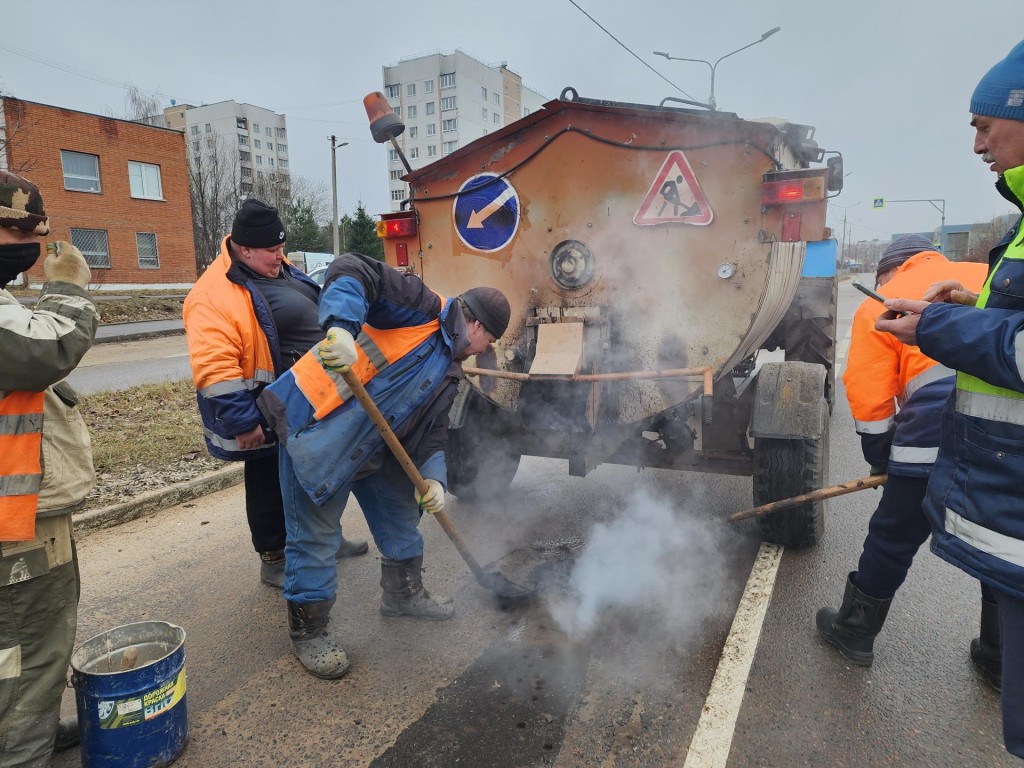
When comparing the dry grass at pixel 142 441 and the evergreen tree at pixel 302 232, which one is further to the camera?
the evergreen tree at pixel 302 232

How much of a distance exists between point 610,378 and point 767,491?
1030 mm

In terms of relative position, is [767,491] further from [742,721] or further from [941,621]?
[742,721]

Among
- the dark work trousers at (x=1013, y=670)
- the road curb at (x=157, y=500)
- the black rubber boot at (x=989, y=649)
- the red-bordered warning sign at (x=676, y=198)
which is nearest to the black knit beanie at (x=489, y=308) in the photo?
the red-bordered warning sign at (x=676, y=198)

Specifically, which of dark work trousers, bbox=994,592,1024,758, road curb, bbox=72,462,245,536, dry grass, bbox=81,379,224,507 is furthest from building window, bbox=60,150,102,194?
dark work trousers, bbox=994,592,1024,758

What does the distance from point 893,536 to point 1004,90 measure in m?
1.63

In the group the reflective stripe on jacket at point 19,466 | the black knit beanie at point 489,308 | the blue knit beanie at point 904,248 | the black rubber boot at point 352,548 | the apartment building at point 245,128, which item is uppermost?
the apartment building at point 245,128

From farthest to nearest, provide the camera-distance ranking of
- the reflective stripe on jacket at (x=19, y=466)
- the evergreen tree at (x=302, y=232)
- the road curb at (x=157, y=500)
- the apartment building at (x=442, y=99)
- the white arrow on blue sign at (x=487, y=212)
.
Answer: the apartment building at (x=442, y=99)
the evergreen tree at (x=302, y=232)
the road curb at (x=157, y=500)
the white arrow on blue sign at (x=487, y=212)
the reflective stripe on jacket at (x=19, y=466)

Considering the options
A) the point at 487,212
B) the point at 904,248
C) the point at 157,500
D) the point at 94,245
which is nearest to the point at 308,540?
the point at 487,212

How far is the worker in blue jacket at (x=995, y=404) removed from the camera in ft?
4.76

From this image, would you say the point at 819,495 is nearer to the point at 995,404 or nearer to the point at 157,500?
the point at 995,404

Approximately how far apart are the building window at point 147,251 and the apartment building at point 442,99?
123 ft

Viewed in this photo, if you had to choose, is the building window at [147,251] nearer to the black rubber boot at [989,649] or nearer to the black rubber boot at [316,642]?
the black rubber boot at [316,642]

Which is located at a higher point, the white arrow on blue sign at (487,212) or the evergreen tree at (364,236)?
the evergreen tree at (364,236)

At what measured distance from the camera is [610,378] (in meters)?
3.32
